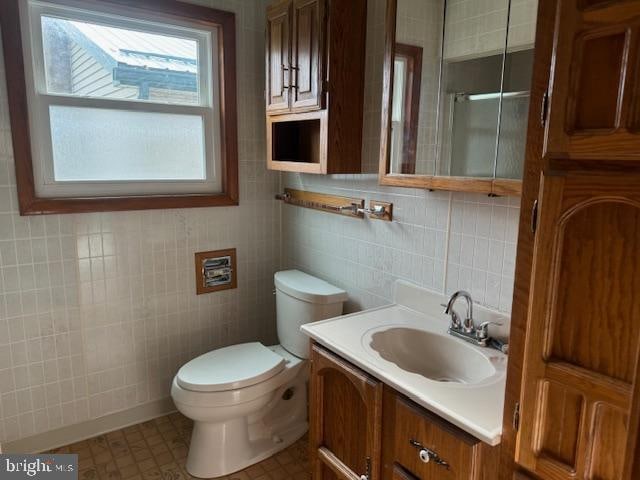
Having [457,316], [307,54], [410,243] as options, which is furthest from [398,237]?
[307,54]

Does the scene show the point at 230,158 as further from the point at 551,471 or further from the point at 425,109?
the point at 551,471

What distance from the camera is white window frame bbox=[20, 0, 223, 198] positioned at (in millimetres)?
1959

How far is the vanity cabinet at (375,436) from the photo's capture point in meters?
1.13

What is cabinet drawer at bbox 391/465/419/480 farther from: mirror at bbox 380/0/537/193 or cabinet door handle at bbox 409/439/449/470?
mirror at bbox 380/0/537/193

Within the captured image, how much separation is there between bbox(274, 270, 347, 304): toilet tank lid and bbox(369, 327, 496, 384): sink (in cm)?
49

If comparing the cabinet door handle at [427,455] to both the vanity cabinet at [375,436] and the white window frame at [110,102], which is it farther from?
the white window frame at [110,102]

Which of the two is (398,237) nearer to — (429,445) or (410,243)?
(410,243)

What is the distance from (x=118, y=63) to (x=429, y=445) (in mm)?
2076

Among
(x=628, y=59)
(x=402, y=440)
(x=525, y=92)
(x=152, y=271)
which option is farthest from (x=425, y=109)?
(x=152, y=271)

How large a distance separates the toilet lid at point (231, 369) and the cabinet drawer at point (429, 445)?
804 mm

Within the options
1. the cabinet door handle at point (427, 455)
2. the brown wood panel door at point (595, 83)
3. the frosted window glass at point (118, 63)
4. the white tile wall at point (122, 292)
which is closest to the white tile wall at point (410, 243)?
the white tile wall at point (122, 292)

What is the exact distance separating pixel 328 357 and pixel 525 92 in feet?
3.35

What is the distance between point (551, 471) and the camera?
0.93 metres

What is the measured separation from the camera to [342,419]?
1559mm
